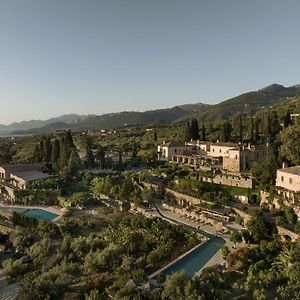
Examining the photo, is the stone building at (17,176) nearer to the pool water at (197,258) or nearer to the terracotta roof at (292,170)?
the pool water at (197,258)

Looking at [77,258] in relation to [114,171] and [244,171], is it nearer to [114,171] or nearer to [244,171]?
[244,171]

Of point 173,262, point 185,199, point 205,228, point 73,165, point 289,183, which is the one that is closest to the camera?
point 173,262

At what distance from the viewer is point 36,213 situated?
1528 inches

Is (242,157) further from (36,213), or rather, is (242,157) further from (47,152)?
(47,152)

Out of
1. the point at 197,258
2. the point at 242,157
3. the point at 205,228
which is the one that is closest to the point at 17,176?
the point at 242,157

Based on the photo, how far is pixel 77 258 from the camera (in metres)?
25.5

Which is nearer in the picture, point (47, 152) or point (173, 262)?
point (173, 262)

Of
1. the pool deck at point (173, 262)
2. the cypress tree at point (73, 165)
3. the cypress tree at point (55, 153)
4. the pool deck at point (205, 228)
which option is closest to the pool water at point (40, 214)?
the pool deck at point (205, 228)

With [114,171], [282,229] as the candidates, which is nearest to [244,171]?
[282,229]

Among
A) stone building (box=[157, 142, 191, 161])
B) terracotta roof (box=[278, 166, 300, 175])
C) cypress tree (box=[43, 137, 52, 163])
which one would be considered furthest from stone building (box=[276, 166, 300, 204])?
cypress tree (box=[43, 137, 52, 163])

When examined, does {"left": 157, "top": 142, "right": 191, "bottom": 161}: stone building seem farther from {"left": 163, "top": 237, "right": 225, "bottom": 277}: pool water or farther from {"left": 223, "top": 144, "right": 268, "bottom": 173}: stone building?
{"left": 163, "top": 237, "right": 225, "bottom": 277}: pool water

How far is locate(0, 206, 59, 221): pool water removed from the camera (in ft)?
121

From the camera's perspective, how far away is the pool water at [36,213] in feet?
121

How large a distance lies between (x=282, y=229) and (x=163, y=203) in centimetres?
1347
